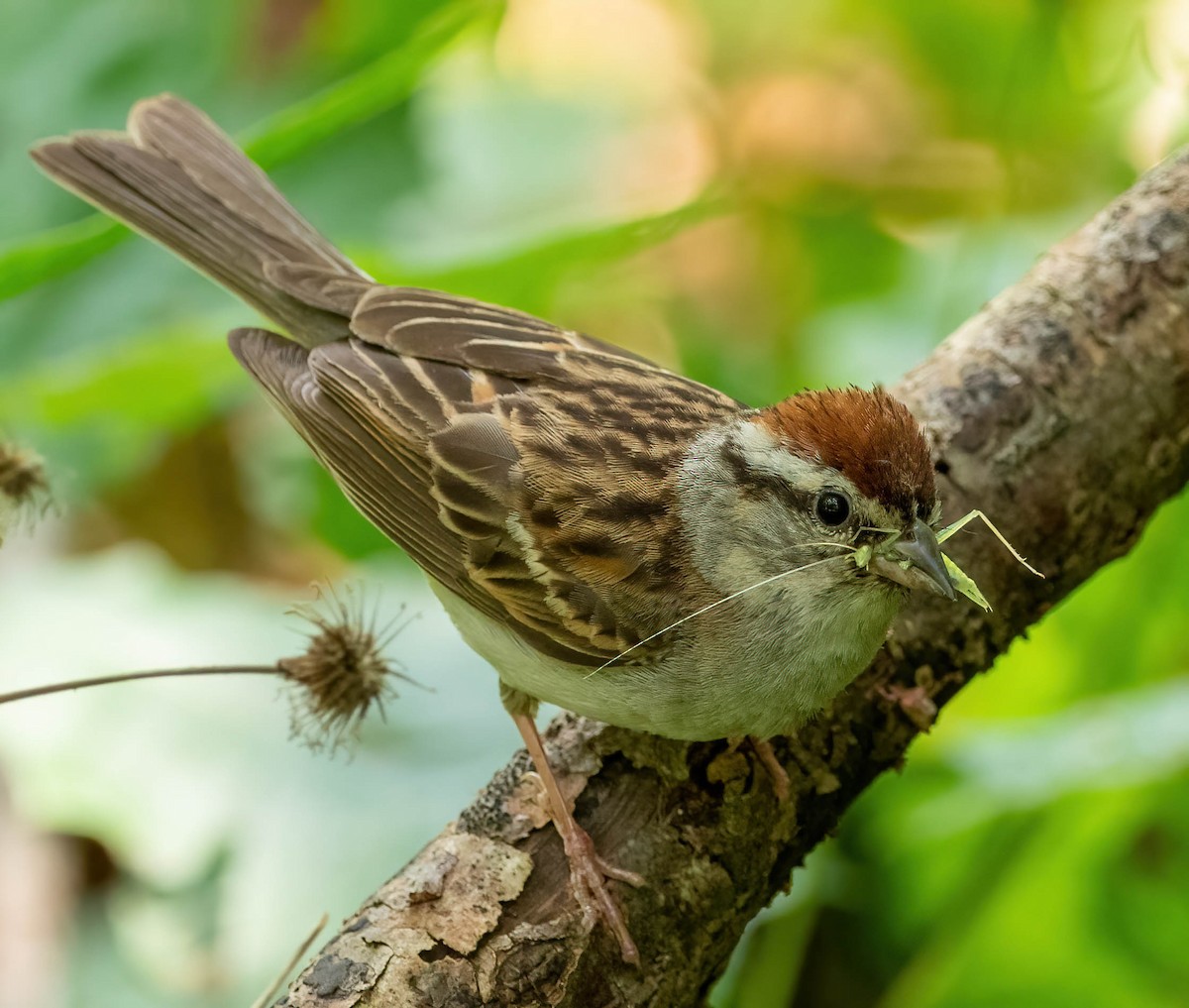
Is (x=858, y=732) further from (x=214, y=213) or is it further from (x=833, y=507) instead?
(x=214, y=213)

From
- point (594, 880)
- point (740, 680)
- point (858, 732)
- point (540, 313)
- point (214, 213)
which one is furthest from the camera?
point (540, 313)

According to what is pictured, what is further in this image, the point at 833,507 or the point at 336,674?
the point at 336,674

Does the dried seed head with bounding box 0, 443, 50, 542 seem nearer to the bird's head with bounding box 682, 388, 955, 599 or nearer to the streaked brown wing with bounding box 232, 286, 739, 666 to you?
the streaked brown wing with bounding box 232, 286, 739, 666

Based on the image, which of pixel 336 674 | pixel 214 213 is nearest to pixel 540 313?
pixel 214 213

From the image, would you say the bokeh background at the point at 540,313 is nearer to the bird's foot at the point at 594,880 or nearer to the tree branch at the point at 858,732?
the tree branch at the point at 858,732

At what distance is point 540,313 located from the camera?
134 inches

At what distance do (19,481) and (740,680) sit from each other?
3.75 ft

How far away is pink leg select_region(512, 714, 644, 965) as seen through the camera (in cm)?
191

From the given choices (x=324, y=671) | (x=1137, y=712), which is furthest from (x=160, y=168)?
(x=1137, y=712)

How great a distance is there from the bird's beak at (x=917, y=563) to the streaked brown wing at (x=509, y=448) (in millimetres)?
370

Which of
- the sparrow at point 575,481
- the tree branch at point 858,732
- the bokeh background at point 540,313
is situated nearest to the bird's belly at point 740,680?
the sparrow at point 575,481

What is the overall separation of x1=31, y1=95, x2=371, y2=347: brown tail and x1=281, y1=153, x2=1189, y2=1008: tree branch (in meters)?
1.00

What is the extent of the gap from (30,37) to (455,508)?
2.45 metres

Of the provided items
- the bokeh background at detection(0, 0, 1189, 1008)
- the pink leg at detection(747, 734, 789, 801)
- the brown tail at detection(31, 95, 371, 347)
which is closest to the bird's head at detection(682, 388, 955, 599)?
the pink leg at detection(747, 734, 789, 801)
